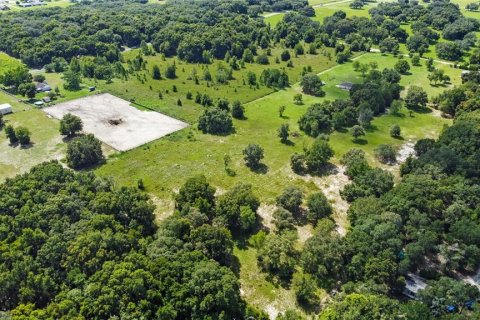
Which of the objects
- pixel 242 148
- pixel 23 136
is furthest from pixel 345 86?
pixel 23 136

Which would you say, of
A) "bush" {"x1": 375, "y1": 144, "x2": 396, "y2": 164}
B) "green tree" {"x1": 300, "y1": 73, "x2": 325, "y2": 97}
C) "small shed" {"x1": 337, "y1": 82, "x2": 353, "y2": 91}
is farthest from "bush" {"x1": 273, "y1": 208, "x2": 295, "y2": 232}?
"small shed" {"x1": 337, "y1": 82, "x2": 353, "y2": 91}

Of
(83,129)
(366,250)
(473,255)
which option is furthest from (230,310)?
(83,129)

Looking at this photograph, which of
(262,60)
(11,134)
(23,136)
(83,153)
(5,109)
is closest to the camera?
(83,153)

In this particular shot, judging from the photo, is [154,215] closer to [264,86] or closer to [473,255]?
[473,255]

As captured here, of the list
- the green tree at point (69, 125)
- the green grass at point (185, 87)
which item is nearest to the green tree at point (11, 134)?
the green tree at point (69, 125)

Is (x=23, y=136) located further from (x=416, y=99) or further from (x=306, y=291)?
(x=416, y=99)
